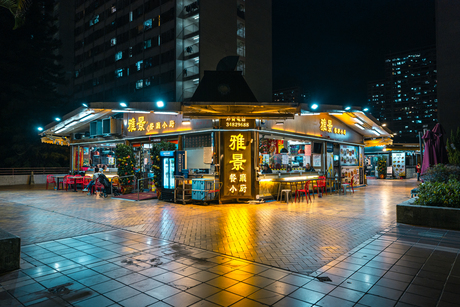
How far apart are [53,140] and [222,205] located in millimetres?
17599

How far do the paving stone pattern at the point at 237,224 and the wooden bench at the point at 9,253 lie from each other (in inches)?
73.7

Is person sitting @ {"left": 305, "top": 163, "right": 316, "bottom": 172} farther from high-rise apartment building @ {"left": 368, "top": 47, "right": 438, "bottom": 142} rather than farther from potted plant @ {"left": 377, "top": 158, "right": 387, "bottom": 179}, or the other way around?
high-rise apartment building @ {"left": 368, "top": 47, "right": 438, "bottom": 142}

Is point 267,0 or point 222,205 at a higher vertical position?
point 267,0

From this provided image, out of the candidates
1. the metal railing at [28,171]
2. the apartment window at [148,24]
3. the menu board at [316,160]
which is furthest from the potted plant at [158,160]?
the apartment window at [148,24]

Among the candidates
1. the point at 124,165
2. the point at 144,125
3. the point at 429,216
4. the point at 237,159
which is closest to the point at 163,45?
the point at 144,125

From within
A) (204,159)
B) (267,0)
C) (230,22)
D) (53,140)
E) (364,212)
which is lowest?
(364,212)

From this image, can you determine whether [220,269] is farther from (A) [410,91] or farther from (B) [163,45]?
(A) [410,91]

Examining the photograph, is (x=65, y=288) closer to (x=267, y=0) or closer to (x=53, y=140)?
(x=53, y=140)

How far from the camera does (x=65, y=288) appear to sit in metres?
3.74

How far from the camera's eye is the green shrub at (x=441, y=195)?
278 inches

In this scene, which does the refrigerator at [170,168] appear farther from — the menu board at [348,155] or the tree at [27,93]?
the tree at [27,93]

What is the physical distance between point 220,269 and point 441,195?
6206 mm

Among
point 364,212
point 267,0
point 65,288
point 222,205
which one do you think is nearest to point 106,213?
point 222,205

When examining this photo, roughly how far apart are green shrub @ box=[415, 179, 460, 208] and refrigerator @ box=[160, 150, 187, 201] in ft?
27.3
